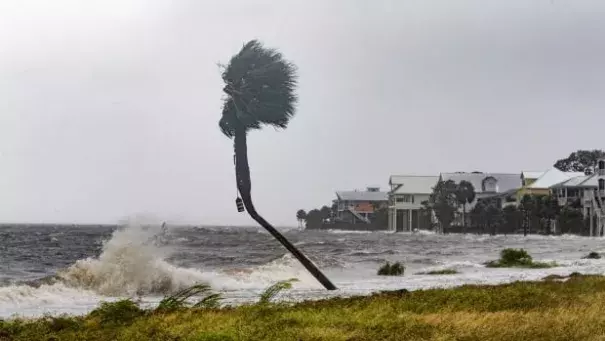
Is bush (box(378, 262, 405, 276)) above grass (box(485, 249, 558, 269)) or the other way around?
the other way around

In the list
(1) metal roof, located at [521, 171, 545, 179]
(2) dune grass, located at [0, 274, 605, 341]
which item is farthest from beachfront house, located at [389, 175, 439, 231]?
(2) dune grass, located at [0, 274, 605, 341]

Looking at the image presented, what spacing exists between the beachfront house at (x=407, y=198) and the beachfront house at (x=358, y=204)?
0.58 m

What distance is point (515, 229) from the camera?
37.7m

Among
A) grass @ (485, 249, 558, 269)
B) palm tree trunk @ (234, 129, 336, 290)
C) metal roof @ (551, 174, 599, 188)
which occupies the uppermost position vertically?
metal roof @ (551, 174, 599, 188)

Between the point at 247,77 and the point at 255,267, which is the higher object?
the point at 247,77

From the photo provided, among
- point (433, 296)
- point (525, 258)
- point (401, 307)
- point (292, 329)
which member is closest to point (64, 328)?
point (292, 329)

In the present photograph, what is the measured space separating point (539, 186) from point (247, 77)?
22.1 metres

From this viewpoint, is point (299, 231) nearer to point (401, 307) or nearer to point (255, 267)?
point (255, 267)

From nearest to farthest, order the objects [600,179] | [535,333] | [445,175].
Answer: [535,333] < [445,175] < [600,179]

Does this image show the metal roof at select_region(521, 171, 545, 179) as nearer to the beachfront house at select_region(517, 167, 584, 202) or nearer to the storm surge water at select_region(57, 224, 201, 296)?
the beachfront house at select_region(517, 167, 584, 202)

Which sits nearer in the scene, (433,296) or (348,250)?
(433,296)

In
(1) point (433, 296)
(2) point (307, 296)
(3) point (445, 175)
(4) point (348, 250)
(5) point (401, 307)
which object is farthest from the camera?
(4) point (348, 250)

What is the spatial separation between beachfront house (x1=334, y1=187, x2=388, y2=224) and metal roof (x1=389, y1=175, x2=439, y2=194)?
0.68 m

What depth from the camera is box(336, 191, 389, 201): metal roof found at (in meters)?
32.0
